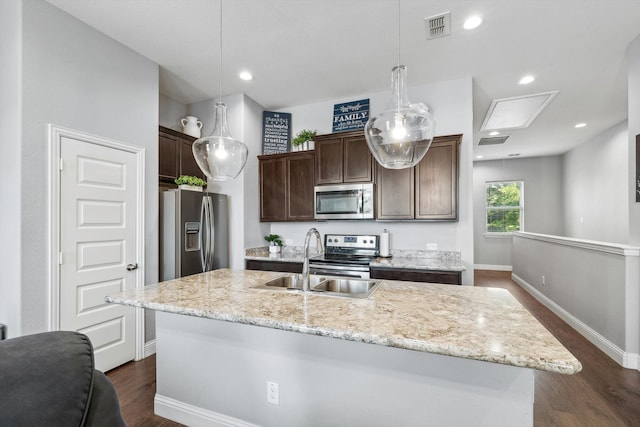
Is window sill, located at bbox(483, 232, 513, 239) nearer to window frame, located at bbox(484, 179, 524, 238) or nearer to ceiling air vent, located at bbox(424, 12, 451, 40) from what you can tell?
window frame, located at bbox(484, 179, 524, 238)

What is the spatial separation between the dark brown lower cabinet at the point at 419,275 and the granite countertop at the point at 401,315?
3.55 feet

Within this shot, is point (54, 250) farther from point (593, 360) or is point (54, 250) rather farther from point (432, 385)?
point (593, 360)

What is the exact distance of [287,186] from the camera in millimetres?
3979

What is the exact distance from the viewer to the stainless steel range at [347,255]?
3.16 m

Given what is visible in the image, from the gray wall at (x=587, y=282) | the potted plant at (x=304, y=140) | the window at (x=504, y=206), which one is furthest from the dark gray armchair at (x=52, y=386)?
the window at (x=504, y=206)

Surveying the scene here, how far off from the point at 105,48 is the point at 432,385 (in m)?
3.57

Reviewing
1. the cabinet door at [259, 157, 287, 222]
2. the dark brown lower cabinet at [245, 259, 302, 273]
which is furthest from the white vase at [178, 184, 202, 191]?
the dark brown lower cabinet at [245, 259, 302, 273]

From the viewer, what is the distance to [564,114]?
4477 millimetres

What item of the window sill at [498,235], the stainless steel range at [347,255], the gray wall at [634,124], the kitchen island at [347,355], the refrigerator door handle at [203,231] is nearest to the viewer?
the kitchen island at [347,355]

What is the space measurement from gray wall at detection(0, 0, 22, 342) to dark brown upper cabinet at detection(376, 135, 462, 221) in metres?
3.15

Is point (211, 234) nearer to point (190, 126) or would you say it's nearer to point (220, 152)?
point (190, 126)

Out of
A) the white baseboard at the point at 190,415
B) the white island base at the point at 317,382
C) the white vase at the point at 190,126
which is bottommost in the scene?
the white baseboard at the point at 190,415

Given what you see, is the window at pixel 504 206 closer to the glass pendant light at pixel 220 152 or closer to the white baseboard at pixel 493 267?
the white baseboard at pixel 493 267

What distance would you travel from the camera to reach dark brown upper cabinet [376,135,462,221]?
314 centimetres
